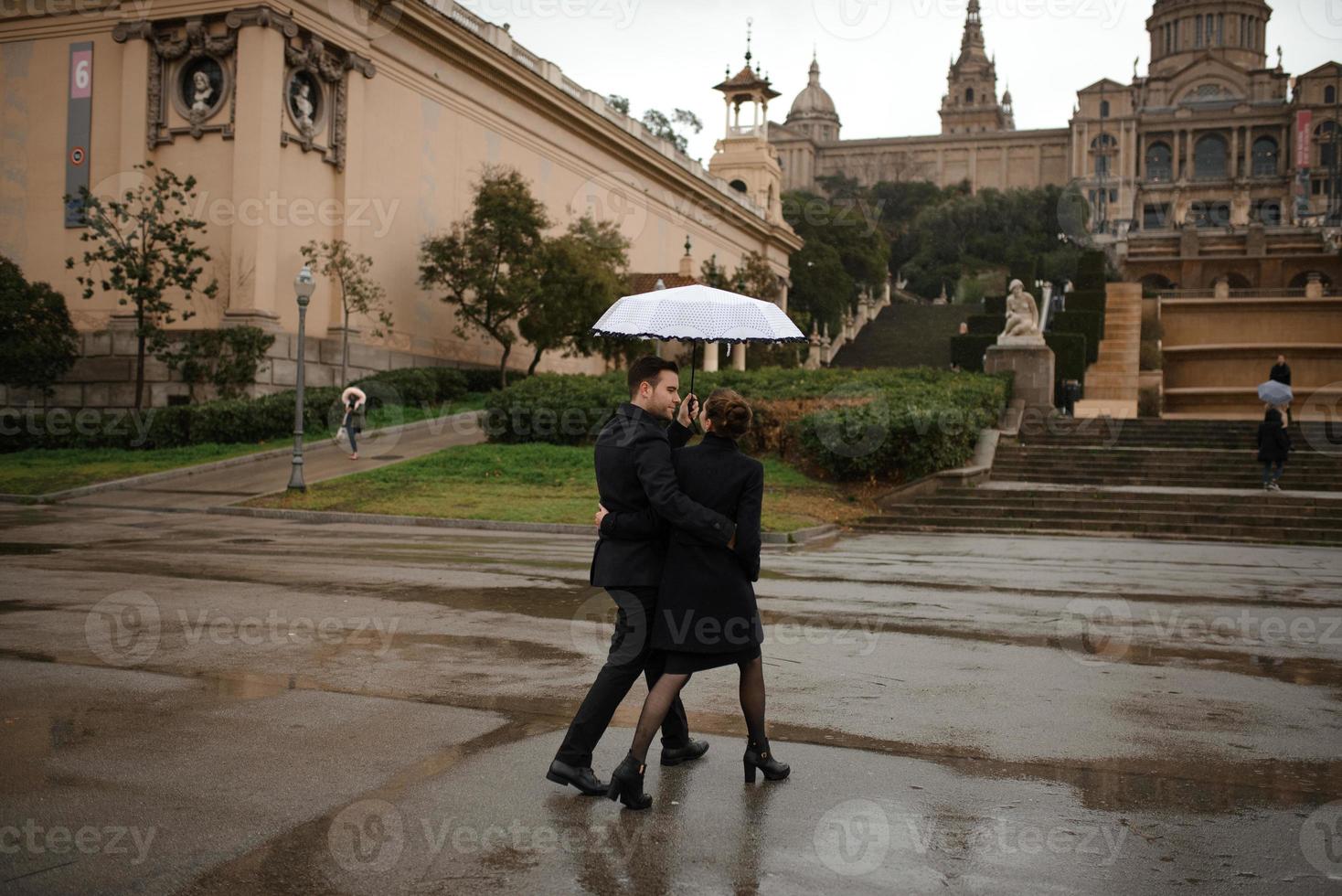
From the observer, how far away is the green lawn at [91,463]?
23.5m

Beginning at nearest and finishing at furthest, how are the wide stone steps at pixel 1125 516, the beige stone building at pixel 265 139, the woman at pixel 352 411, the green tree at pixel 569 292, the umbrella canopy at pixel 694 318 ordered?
the umbrella canopy at pixel 694 318 < the wide stone steps at pixel 1125 516 < the woman at pixel 352 411 < the beige stone building at pixel 265 139 < the green tree at pixel 569 292

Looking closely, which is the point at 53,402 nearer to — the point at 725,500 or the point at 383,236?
the point at 383,236

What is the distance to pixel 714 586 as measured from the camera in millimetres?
5121

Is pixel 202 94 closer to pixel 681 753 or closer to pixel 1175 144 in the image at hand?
pixel 681 753

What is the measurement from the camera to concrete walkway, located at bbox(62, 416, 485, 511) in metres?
21.9

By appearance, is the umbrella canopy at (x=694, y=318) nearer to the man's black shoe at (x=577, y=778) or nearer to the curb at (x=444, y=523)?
the man's black shoe at (x=577, y=778)

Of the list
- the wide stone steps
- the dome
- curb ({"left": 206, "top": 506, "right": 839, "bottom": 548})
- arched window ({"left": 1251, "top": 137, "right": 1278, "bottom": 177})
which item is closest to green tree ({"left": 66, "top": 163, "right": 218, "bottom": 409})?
curb ({"left": 206, "top": 506, "right": 839, "bottom": 548})

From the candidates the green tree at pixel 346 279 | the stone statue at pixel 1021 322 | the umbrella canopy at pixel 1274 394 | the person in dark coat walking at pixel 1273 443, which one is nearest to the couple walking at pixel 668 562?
the person in dark coat walking at pixel 1273 443

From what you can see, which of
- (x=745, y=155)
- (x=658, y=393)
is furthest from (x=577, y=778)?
(x=745, y=155)

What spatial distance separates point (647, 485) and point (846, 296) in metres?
75.2

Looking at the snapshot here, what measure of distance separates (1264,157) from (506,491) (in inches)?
5191

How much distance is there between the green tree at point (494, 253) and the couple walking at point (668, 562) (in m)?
32.6

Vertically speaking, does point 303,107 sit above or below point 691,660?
above

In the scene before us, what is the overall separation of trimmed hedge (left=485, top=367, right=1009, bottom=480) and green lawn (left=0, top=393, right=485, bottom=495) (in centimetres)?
619
